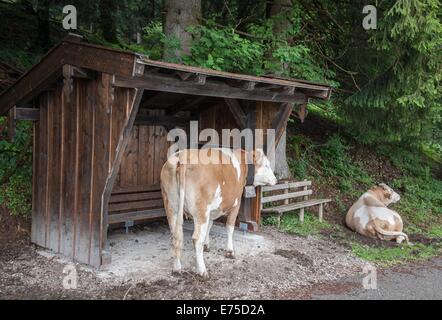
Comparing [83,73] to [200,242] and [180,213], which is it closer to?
[180,213]

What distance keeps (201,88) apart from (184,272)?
2.49 metres

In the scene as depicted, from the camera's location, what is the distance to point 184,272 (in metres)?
5.80

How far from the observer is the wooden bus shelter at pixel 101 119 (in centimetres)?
545

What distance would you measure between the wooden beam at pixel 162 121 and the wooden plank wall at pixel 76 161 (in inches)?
60.1

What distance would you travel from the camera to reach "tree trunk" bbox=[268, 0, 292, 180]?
31.2 ft

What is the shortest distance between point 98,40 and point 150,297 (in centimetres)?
854

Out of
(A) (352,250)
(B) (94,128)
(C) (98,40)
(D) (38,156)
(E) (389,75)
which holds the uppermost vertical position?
(C) (98,40)

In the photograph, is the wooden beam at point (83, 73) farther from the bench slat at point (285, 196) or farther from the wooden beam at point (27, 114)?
the bench slat at point (285, 196)

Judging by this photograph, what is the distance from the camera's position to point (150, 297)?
16.4ft

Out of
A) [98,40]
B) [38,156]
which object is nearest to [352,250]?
[38,156]

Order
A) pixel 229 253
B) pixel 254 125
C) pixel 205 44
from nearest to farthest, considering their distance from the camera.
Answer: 1. pixel 229 253
2. pixel 254 125
3. pixel 205 44

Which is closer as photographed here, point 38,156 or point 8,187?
point 38,156

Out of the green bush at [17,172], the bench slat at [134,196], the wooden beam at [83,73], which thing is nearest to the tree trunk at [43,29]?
the green bush at [17,172]

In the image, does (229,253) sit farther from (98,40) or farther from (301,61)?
(98,40)
